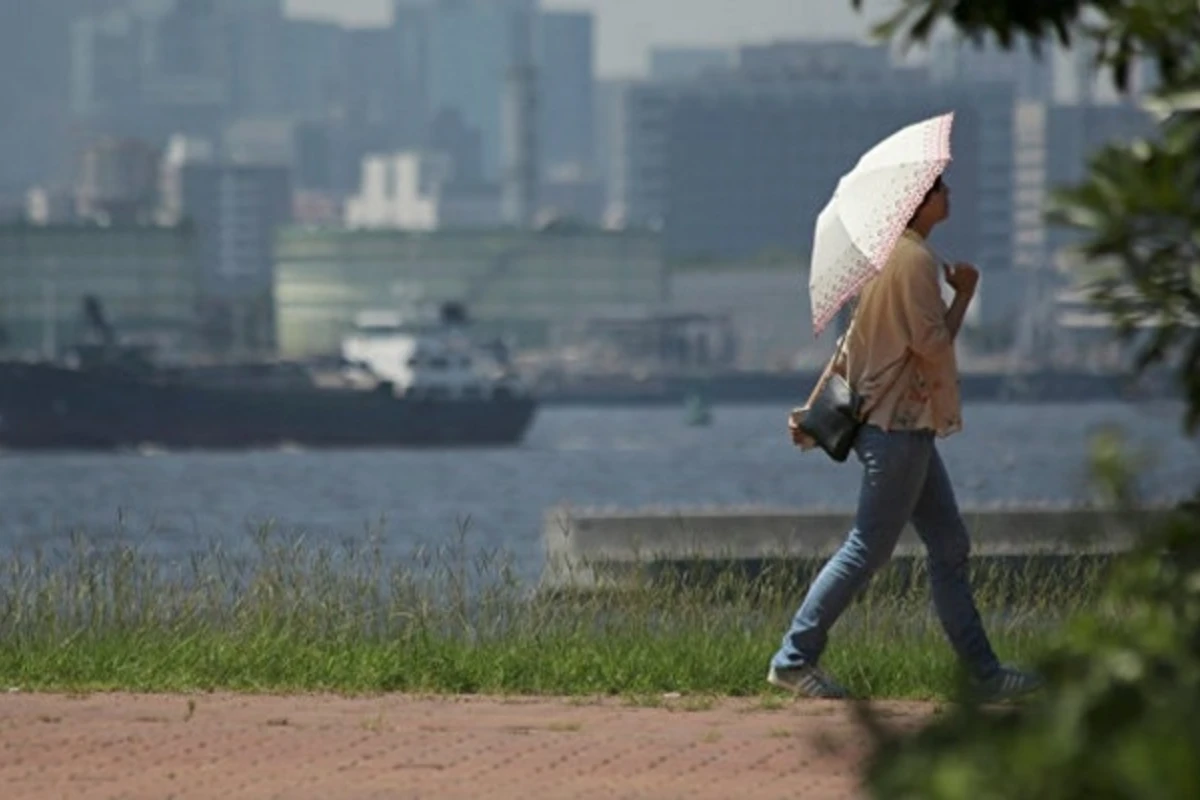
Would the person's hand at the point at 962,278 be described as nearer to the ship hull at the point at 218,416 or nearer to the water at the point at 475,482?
the water at the point at 475,482

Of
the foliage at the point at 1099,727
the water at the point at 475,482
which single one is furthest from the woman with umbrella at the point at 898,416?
the water at the point at 475,482

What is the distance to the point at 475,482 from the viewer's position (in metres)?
77.8

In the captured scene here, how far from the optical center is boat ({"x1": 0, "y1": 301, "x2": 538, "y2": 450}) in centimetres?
10312

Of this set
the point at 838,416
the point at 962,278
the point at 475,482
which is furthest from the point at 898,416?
the point at 475,482

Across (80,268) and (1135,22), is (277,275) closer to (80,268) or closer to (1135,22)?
(80,268)

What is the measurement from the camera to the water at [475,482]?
156ft

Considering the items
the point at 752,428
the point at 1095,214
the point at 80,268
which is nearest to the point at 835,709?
the point at 1095,214

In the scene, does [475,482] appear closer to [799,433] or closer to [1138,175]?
[799,433]

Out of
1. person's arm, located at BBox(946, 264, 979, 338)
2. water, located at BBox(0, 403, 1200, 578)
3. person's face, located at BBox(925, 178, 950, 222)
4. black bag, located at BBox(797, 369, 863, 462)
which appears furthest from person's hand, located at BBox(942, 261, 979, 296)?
water, located at BBox(0, 403, 1200, 578)

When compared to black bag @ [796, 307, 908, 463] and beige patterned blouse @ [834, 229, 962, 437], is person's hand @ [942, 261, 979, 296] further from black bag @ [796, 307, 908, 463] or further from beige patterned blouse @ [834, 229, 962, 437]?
black bag @ [796, 307, 908, 463]

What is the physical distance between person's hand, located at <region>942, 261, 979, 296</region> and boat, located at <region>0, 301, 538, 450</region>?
93.5 m

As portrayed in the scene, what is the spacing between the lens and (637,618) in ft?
37.3

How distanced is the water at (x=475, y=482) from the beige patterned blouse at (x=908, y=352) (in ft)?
63.5

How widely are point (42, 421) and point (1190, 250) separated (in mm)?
100052
